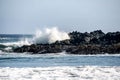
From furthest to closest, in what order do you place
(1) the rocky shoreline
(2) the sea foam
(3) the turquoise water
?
(1) the rocky shoreline
(3) the turquoise water
(2) the sea foam

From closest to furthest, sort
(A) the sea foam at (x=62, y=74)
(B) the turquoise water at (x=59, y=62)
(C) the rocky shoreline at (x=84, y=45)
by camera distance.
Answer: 1. (A) the sea foam at (x=62, y=74)
2. (B) the turquoise water at (x=59, y=62)
3. (C) the rocky shoreline at (x=84, y=45)

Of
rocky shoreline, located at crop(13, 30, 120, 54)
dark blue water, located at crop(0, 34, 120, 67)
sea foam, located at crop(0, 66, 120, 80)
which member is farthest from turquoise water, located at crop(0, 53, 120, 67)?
sea foam, located at crop(0, 66, 120, 80)

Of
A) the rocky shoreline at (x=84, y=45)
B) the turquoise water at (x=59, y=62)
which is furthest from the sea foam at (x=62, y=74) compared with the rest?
the rocky shoreline at (x=84, y=45)

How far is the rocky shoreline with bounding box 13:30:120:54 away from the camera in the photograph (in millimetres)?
33031

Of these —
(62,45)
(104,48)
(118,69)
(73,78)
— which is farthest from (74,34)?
(73,78)

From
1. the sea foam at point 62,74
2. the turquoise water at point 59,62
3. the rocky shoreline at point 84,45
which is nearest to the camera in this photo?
the sea foam at point 62,74

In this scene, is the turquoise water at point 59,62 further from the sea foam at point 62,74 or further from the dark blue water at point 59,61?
the sea foam at point 62,74

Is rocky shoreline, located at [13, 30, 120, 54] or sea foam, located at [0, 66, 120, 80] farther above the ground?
rocky shoreline, located at [13, 30, 120, 54]

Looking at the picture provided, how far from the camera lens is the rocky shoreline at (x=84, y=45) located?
33.0 metres

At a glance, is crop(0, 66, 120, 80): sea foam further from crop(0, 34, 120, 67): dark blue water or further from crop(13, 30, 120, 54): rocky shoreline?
crop(13, 30, 120, 54): rocky shoreline

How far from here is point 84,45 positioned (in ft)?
113

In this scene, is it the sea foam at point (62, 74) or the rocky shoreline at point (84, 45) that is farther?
the rocky shoreline at point (84, 45)

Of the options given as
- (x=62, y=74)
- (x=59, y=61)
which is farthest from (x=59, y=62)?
(x=62, y=74)

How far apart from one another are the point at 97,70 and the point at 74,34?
22696 mm
